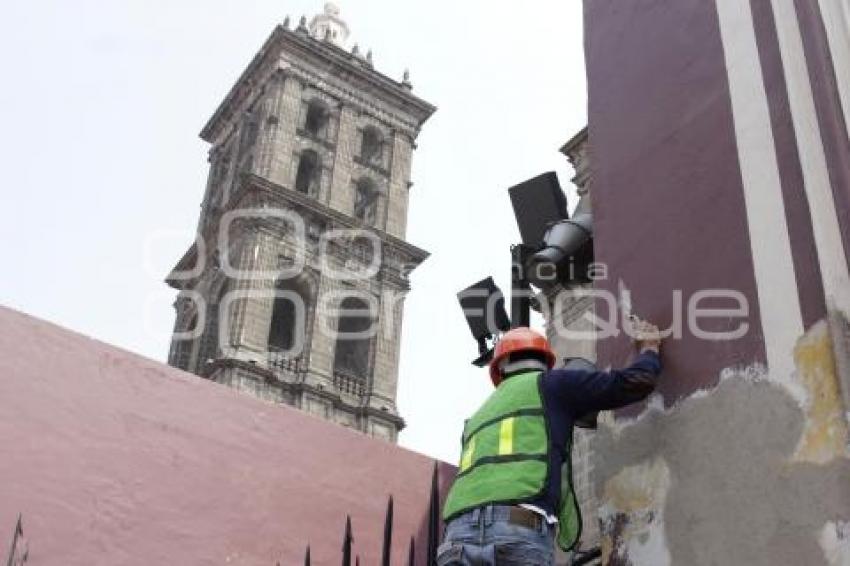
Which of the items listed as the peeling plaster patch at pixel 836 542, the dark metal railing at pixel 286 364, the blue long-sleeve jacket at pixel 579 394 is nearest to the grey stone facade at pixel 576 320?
the blue long-sleeve jacket at pixel 579 394

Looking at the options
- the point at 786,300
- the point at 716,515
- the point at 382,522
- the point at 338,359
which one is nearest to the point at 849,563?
the point at 716,515

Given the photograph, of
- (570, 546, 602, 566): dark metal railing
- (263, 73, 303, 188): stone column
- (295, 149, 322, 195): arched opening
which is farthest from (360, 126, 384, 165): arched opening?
(570, 546, 602, 566): dark metal railing

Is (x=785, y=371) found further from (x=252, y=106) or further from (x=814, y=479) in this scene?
(x=252, y=106)

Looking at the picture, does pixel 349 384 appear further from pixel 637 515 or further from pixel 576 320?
pixel 637 515

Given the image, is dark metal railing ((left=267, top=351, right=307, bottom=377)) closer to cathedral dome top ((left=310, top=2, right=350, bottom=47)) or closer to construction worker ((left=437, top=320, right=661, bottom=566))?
cathedral dome top ((left=310, top=2, right=350, bottom=47))

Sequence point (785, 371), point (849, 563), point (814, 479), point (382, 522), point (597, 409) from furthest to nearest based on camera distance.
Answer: point (382, 522) < point (597, 409) < point (785, 371) < point (814, 479) < point (849, 563)

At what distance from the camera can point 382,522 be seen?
735 cm

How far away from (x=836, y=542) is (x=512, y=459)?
3.47 feet

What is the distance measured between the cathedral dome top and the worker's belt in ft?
116

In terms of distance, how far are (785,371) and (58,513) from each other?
4.26 metres

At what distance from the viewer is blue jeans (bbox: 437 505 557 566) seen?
3203mm

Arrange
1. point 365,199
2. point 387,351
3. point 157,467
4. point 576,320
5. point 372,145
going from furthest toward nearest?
point 372,145 → point 365,199 → point 387,351 → point 576,320 → point 157,467

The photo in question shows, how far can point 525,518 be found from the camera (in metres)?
3.26

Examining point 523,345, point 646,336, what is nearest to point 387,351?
point 523,345
